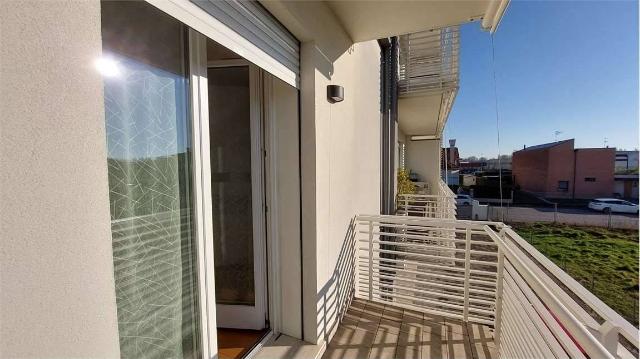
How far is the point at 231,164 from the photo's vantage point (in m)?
2.13

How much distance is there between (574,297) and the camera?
1.17 m

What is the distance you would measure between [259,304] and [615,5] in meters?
6.35

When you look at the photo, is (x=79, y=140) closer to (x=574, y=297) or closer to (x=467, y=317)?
(x=574, y=297)

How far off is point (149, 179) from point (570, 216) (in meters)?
16.0

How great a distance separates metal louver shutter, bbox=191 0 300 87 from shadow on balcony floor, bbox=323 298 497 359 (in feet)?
6.81

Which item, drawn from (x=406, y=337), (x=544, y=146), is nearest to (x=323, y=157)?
(x=406, y=337)

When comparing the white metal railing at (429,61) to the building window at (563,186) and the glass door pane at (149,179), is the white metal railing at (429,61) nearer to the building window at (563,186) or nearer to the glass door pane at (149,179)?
the glass door pane at (149,179)

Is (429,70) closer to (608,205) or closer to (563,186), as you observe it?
(563,186)

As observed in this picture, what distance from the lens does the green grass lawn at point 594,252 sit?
12461 millimetres

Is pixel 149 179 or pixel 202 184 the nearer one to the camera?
pixel 149 179

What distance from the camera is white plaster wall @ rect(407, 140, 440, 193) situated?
1243 centimetres

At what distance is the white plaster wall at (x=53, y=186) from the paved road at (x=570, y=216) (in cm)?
1201

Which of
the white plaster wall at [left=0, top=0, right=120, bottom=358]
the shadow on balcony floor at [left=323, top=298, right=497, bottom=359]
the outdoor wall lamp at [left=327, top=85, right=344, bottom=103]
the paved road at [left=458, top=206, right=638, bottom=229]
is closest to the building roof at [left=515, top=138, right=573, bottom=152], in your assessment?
the paved road at [left=458, top=206, right=638, bottom=229]

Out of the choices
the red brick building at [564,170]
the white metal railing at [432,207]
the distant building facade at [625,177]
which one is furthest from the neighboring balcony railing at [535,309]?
the red brick building at [564,170]
